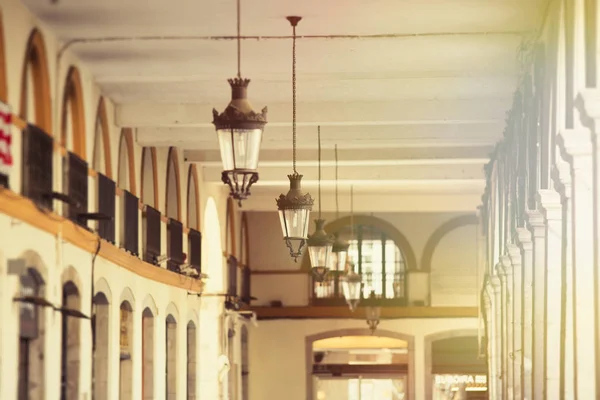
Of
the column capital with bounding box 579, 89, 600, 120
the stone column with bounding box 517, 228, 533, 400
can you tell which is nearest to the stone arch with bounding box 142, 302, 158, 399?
the stone column with bounding box 517, 228, 533, 400

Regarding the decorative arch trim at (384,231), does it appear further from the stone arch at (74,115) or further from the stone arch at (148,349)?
the stone arch at (74,115)

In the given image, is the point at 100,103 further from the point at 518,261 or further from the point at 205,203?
→ the point at 205,203

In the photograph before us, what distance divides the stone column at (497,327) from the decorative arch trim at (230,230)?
7.05 metres

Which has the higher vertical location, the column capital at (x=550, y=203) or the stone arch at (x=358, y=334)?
the column capital at (x=550, y=203)

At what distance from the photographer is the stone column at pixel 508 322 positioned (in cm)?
1662

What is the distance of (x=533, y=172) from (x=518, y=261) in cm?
289

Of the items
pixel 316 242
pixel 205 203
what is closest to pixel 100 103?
pixel 316 242

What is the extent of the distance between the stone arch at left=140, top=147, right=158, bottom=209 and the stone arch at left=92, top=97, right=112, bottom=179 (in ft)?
9.08

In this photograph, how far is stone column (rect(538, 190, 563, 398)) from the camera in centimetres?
1104

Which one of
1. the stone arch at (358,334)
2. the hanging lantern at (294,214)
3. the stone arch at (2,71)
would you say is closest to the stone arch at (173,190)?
the hanging lantern at (294,214)

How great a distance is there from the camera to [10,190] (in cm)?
1101

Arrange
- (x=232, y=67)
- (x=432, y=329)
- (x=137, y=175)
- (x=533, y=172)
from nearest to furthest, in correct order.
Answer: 1. (x=533, y=172)
2. (x=232, y=67)
3. (x=137, y=175)
4. (x=432, y=329)

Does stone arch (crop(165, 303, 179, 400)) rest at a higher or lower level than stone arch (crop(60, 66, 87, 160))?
lower

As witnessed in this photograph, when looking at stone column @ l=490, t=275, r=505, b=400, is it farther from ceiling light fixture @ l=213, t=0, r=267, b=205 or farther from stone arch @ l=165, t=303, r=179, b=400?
ceiling light fixture @ l=213, t=0, r=267, b=205
